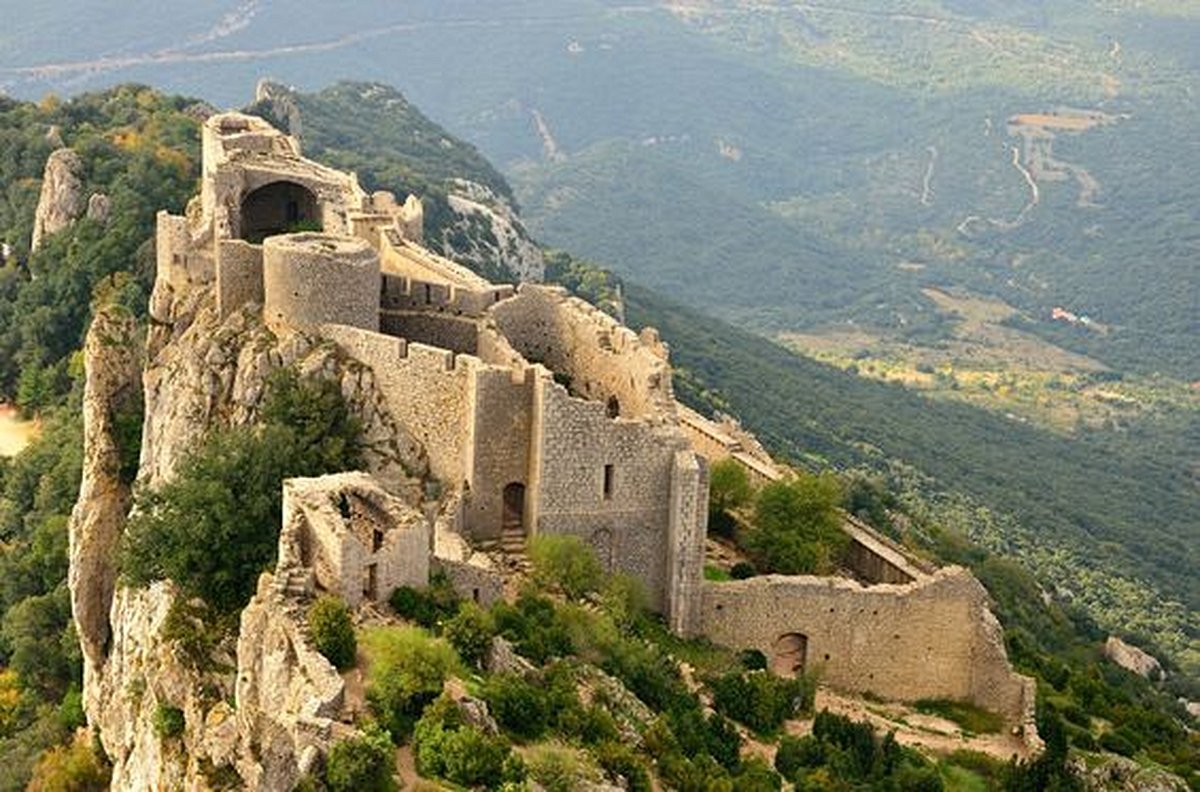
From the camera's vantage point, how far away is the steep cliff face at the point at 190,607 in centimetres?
2834

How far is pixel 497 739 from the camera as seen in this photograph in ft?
91.9

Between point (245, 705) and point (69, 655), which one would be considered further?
point (69, 655)

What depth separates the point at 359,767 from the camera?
25.4 m

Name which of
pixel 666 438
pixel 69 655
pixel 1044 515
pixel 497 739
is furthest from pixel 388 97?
pixel 497 739

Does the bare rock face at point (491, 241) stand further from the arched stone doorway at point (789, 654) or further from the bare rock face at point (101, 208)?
the arched stone doorway at point (789, 654)

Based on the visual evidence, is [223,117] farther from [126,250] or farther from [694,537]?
[694,537]

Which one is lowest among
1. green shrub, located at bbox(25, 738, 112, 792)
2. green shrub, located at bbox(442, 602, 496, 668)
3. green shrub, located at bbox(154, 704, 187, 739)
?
green shrub, located at bbox(25, 738, 112, 792)

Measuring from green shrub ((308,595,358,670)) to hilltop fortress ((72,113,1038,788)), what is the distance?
6.17 feet

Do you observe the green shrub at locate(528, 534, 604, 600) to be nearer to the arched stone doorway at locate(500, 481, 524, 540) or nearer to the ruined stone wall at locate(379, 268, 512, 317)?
the arched stone doorway at locate(500, 481, 524, 540)

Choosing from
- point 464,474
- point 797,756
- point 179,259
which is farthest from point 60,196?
point 797,756

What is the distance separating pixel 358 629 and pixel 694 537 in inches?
405

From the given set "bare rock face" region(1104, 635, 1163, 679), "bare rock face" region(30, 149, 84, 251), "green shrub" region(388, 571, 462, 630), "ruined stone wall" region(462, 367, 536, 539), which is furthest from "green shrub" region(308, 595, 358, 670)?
"bare rock face" region(30, 149, 84, 251)

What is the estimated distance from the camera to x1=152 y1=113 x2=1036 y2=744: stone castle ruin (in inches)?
1474

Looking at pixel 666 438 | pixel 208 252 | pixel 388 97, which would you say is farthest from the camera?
pixel 388 97
